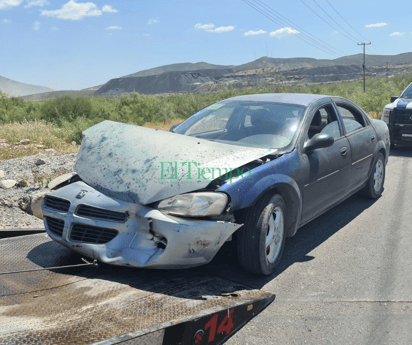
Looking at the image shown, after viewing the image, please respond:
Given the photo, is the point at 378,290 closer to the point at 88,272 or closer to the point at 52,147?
the point at 88,272

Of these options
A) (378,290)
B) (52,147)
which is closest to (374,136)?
(378,290)

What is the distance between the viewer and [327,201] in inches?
191

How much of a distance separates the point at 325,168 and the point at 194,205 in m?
2.04

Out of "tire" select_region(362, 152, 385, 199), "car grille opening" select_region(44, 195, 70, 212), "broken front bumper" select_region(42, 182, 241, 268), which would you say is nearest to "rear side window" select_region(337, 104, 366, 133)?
"tire" select_region(362, 152, 385, 199)

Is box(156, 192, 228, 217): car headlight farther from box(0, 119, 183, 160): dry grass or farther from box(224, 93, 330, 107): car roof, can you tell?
box(0, 119, 183, 160): dry grass

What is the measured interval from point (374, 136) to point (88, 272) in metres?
4.60

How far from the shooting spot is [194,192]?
10.8ft

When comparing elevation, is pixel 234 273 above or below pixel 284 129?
below

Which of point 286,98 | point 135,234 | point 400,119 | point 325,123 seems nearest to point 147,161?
point 135,234

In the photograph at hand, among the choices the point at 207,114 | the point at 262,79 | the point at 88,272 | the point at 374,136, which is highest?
the point at 262,79

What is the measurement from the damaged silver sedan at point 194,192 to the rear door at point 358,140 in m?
0.76

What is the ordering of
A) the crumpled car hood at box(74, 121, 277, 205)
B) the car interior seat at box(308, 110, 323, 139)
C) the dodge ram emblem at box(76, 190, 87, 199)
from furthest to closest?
the car interior seat at box(308, 110, 323, 139), the dodge ram emblem at box(76, 190, 87, 199), the crumpled car hood at box(74, 121, 277, 205)

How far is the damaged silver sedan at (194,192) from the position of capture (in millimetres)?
3201

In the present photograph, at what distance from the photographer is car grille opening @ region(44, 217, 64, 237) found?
353 cm
